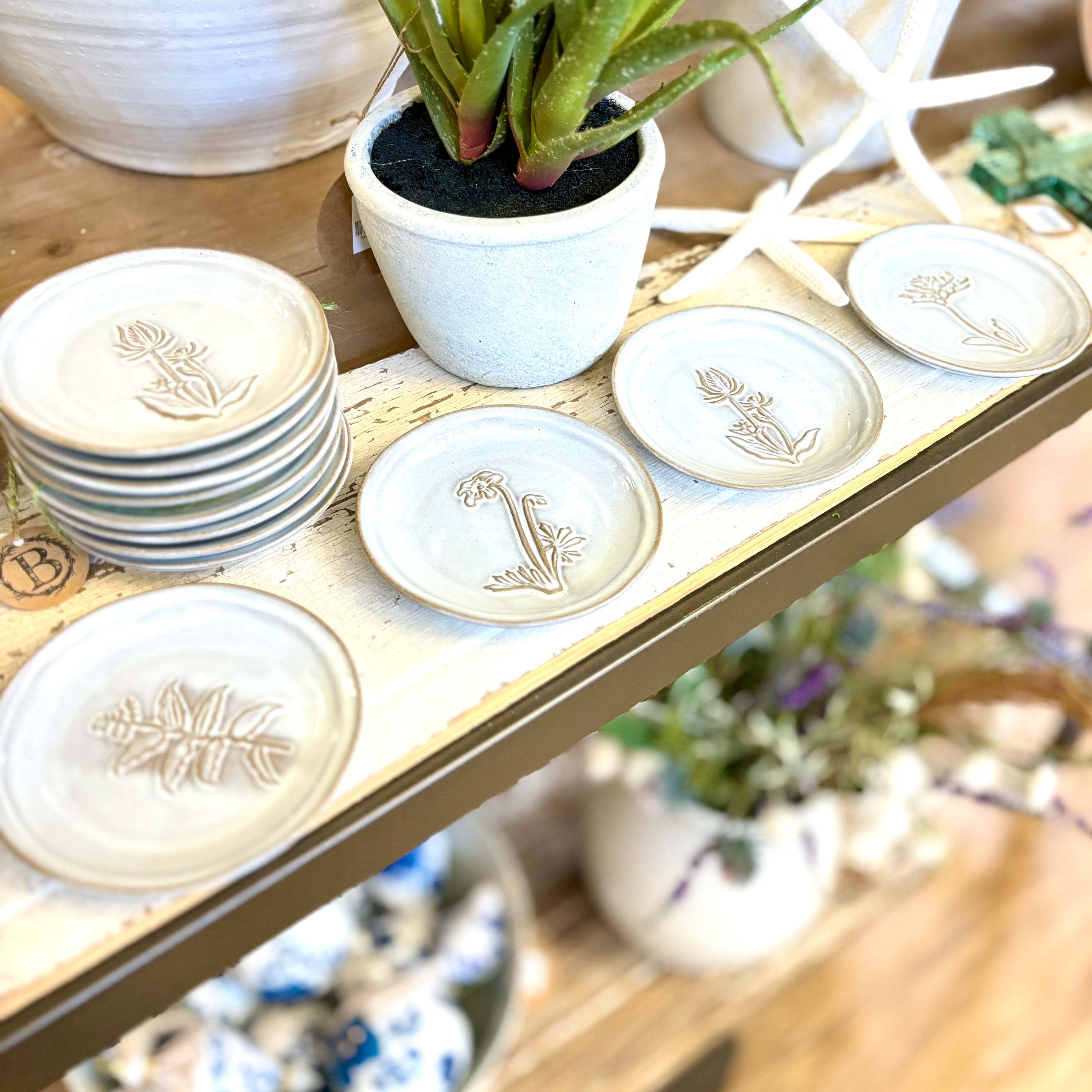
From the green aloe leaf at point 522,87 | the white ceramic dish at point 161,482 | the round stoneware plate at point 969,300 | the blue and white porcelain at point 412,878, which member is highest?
the green aloe leaf at point 522,87

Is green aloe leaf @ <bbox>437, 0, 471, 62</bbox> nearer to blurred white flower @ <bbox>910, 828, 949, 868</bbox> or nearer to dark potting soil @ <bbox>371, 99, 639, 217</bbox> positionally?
dark potting soil @ <bbox>371, 99, 639, 217</bbox>

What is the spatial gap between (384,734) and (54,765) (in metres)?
0.14

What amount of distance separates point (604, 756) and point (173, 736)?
62cm

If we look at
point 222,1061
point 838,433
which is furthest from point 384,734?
point 222,1061

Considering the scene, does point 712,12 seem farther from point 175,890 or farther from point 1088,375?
point 175,890

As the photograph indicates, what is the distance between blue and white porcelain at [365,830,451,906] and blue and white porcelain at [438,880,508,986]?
0.13 ft

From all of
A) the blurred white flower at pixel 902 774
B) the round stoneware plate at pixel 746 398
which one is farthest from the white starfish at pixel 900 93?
the blurred white flower at pixel 902 774

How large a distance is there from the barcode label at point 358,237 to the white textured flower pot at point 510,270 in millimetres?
52

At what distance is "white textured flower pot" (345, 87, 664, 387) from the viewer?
506mm

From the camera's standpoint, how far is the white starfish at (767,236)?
2.19 feet

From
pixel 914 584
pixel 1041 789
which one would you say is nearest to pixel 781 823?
pixel 1041 789

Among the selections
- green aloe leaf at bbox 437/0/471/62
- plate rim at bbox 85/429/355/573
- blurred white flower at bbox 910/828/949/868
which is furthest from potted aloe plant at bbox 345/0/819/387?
blurred white flower at bbox 910/828/949/868

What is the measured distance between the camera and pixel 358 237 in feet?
2.04

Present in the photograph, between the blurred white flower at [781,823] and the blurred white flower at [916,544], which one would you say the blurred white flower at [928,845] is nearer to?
the blurred white flower at [781,823]
